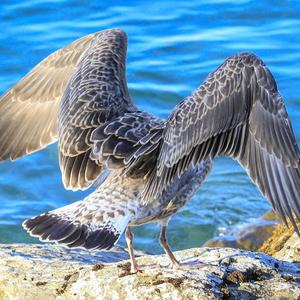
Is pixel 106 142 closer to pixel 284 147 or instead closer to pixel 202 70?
pixel 284 147

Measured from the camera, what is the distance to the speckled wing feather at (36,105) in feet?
25.0

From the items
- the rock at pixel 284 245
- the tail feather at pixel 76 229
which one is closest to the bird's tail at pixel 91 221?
the tail feather at pixel 76 229

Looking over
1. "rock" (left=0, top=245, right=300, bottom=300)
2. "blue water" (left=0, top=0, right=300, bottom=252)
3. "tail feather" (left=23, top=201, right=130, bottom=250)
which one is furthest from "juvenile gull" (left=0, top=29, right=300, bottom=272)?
"blue water" (left=0, top=0, right=300, bottom=252)

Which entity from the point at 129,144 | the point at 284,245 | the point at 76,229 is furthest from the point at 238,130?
the point at 284,245

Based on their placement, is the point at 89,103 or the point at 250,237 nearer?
the point at 89,103

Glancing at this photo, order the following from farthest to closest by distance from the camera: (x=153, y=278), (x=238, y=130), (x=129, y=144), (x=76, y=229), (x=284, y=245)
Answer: (x=284, y=245), (x=129, y=144), (x=238, y=130), (x=76, y=229), (x=153, y=278)

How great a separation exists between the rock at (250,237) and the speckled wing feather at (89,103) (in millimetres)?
2261

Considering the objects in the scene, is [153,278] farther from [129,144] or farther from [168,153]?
[129,144]

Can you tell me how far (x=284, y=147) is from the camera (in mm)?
5926

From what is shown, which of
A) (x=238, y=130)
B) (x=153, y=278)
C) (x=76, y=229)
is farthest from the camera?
(x=238, y=130)

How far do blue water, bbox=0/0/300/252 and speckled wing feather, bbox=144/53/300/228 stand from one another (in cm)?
376

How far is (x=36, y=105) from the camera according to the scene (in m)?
7.89

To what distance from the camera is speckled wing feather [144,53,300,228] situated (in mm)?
5836

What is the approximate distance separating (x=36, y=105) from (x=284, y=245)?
2.29 meters
